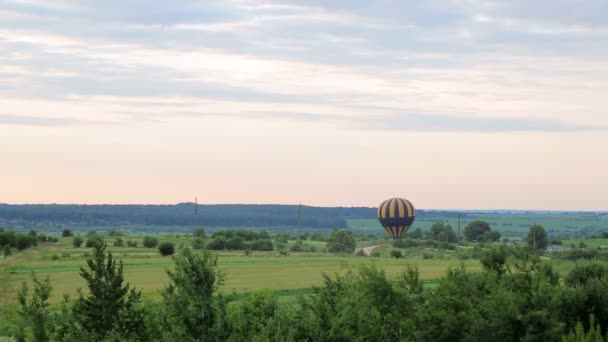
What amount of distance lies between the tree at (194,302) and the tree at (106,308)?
3622 millimetres

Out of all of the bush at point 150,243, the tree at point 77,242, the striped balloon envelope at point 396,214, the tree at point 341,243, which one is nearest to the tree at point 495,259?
the striped balloon envelope at point 396,214

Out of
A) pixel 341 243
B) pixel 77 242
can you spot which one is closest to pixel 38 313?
pixel 77 242

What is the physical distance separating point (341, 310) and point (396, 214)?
92756 mm

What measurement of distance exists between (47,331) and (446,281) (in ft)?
65.9

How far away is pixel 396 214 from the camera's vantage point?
460 ft

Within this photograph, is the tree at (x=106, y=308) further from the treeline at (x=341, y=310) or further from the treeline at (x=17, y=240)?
the treeline at (x=17, y=240)

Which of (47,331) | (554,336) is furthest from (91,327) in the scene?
(554,336)

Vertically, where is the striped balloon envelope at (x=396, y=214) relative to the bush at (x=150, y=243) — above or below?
above

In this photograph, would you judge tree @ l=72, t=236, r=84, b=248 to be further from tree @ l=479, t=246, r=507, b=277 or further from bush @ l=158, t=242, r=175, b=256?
tree @ l=479, t=246, r=507, b=277

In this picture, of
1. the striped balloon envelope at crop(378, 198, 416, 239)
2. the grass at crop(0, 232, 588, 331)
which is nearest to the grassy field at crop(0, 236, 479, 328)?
the grass at crop(0, 232, 588, 331)

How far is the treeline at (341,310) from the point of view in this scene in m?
40.5

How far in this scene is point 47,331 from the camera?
4403cm

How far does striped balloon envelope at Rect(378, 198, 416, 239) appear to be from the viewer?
139250 millimetres

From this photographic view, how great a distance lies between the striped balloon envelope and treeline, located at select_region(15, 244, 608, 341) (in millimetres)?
78629
